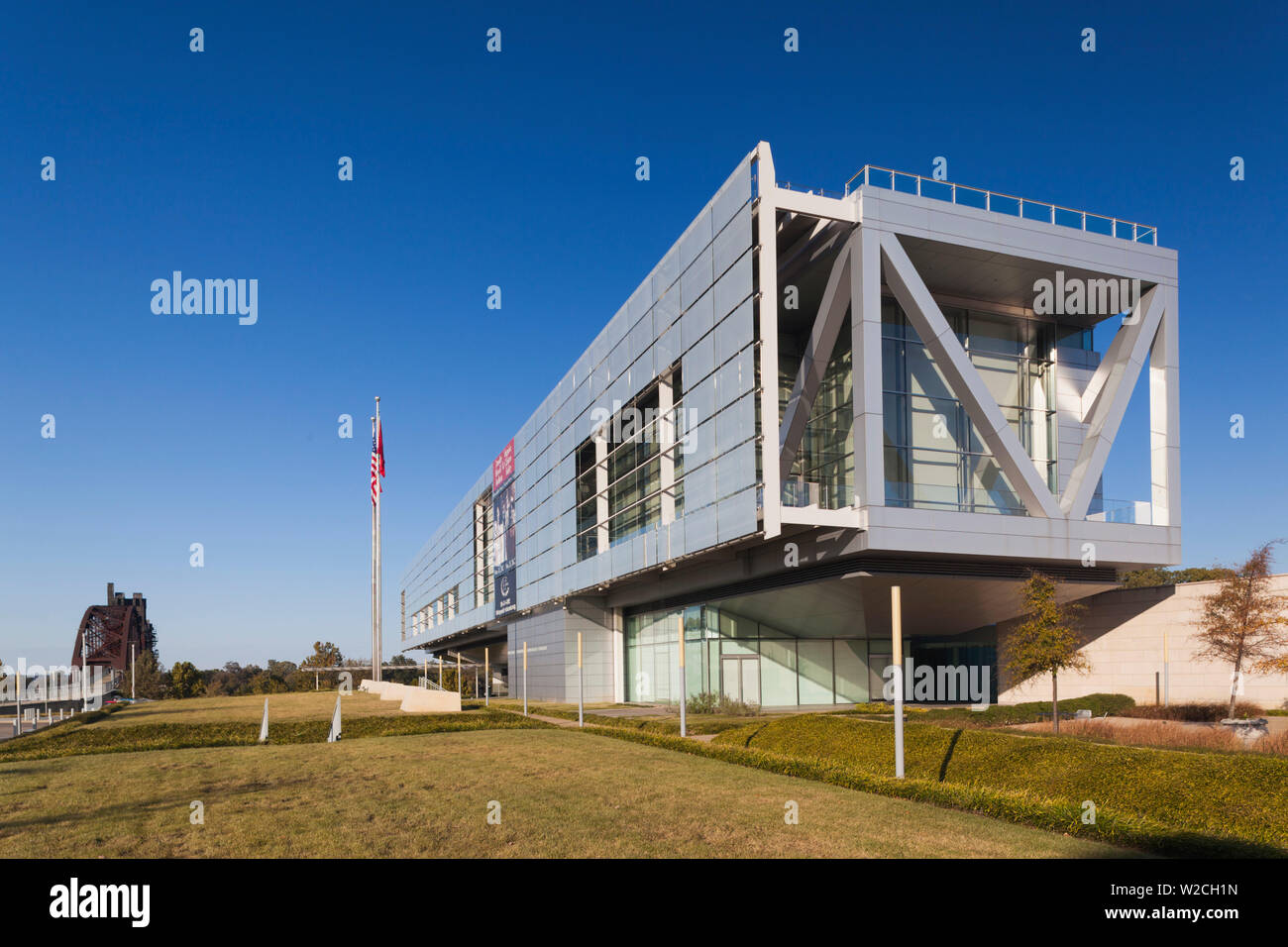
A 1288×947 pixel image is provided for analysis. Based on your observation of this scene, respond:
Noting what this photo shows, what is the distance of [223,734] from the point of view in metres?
24.9

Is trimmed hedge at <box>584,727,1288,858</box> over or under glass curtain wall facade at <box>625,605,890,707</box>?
over

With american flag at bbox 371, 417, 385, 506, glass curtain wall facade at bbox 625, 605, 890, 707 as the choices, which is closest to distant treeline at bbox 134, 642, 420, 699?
american flag at bbox 371, 417, 385, 506

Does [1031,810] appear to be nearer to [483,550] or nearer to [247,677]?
[483,550]

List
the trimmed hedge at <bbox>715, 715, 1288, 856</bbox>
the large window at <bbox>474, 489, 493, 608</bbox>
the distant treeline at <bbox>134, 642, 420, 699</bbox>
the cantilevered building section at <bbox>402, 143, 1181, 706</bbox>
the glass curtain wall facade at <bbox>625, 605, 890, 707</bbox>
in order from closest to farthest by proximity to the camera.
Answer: the trimmed hedge at <bbox>715, 715, 1288, 856</bbox> < the cantilevered building section at <bbox>402, 143, 1181, 706</bbox> < the glass curtain wall facade at <bbox>625, 605, 890, 707</bbox> < the large window at <bbox>474, 489, 493, 608</bbox> < the distant treeline at <bbox>134, 642, 420, 699</bbox>

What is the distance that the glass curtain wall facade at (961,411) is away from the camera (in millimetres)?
31953

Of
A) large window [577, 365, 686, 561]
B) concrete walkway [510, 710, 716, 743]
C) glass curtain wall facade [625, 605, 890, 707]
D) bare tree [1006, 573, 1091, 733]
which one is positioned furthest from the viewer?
glass curtain wall facade [625, 605, 890, 707]

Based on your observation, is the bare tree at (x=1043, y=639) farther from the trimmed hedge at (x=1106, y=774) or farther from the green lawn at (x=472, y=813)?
the green lawn at (x=472, y=813)

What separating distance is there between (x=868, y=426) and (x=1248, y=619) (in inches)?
469

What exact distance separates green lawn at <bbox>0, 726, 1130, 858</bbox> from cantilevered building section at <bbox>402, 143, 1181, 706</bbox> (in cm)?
1363

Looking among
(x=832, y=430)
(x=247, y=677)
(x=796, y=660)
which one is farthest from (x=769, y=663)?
(x=247, y=677)

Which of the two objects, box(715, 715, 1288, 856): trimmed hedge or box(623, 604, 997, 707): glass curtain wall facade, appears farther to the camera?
box(623, 604, 997, 707): glass curtain wall facade

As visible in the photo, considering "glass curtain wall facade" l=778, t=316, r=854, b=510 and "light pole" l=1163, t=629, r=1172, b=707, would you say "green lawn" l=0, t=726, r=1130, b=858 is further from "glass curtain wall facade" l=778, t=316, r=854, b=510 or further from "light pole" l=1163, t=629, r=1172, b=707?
"light pole" l=1163, t=629, r=1172, b=707

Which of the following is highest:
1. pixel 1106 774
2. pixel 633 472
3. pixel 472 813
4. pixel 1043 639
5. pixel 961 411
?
pixel 961 411

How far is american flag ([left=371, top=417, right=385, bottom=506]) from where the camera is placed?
5094 cm
